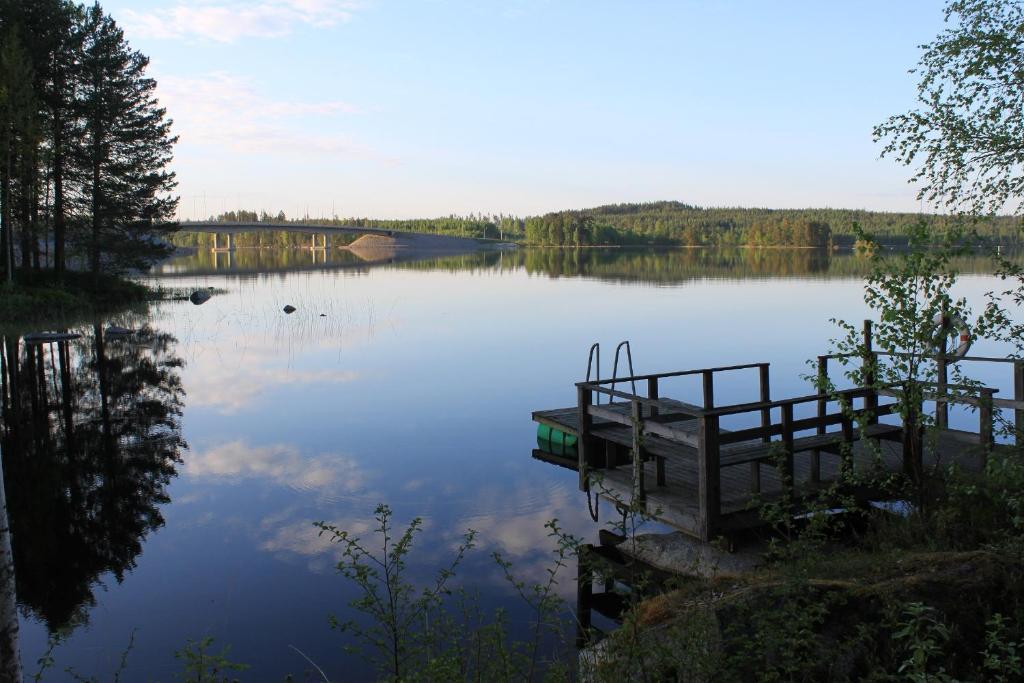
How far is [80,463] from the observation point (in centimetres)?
1346

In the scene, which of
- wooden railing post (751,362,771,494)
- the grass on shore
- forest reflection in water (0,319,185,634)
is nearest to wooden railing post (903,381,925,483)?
wooden railing post (751,362,771,494)

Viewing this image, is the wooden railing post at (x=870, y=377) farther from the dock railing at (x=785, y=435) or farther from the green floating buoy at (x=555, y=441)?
the green floating buoy at (x=555, y=441)

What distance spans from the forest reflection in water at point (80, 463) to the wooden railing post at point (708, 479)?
619 centimetres

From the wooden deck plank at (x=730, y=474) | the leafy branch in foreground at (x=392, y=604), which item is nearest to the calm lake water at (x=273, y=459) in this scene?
the leafy branch in foreground at (x=392, y=604)

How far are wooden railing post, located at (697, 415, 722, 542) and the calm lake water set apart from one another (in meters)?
1.59

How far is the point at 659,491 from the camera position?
9.89 m

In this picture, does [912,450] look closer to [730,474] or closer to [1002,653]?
[730,474]

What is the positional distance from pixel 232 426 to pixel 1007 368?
752 inches

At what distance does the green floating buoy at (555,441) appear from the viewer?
14.4 m

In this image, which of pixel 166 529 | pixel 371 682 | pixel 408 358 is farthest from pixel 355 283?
pixel 371 682

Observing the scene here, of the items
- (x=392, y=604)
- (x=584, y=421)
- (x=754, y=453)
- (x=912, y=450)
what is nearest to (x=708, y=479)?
(x=754, y=453)

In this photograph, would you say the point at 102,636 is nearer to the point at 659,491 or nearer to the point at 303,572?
the point at 303,572

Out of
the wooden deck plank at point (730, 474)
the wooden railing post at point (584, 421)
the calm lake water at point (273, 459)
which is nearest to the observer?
the calm lake water at point (273, 459)

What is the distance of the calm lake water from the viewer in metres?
8.55
